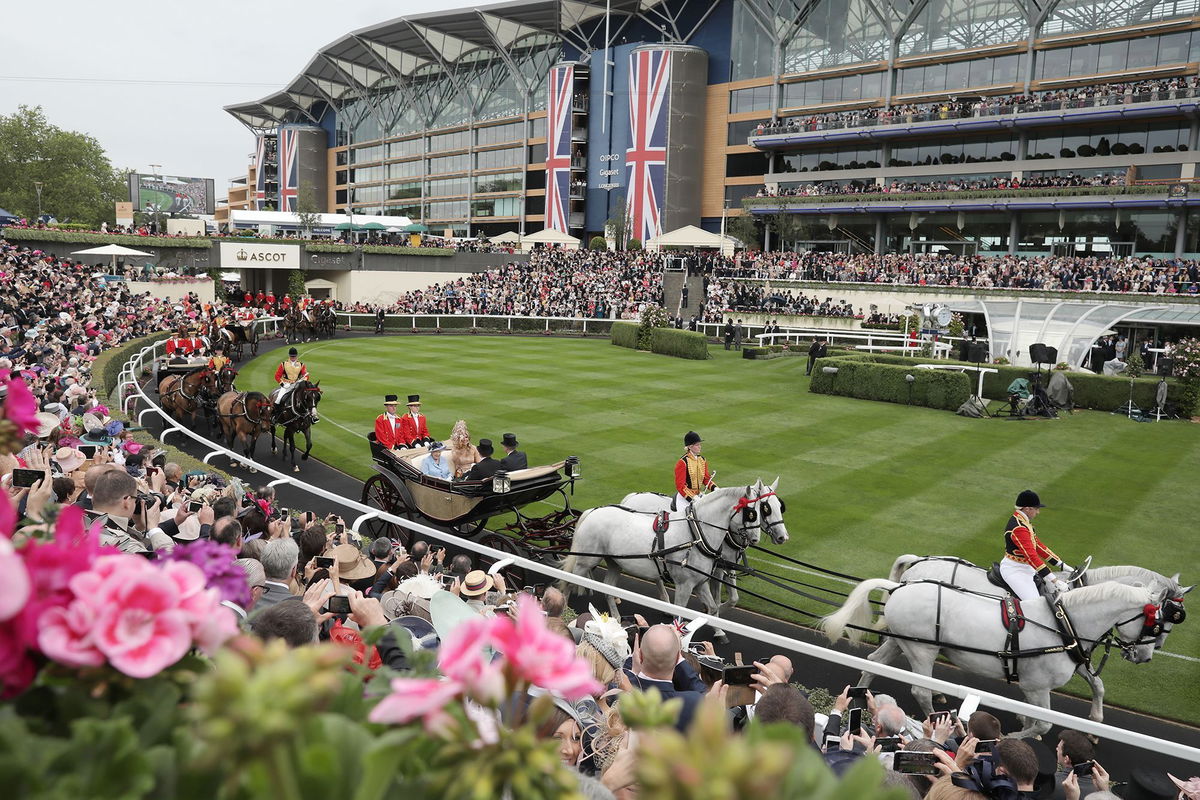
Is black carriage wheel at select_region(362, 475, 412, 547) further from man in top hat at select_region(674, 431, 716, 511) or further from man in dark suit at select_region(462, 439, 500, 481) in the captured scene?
man in top hat at select_region(674, 431, 716, 511)

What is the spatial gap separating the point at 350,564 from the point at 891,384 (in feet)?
64.3

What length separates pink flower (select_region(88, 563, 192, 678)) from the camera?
1301mm

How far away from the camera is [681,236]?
52031mm

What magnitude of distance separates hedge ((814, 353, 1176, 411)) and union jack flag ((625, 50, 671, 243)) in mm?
43683

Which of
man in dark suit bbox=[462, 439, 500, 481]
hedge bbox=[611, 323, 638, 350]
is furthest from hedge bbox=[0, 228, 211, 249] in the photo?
man in dark suit bbox=[462, 439, 500, 481]

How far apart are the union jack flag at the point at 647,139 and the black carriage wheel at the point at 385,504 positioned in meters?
55.5

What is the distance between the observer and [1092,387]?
901 inches

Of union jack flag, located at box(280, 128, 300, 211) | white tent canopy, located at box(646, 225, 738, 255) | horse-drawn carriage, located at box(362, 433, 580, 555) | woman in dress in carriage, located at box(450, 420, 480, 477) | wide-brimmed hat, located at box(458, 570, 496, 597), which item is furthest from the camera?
union jack flag, located at box(280, 128, 300, 211)

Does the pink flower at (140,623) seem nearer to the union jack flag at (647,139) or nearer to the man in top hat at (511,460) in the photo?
the man in top hat at (511,460)

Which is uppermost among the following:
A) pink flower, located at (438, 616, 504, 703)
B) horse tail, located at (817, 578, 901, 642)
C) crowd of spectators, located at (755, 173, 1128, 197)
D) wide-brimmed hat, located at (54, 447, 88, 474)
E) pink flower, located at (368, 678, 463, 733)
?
crowd of spectators, located at (755, 173, 1128, 197)

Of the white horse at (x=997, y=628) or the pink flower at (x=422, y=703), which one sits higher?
the pink flower at (x=422, y=703)

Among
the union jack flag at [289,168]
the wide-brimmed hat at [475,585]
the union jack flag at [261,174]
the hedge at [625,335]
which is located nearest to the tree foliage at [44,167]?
the union jack flag at [289,168]

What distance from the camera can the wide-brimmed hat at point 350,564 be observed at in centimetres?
693

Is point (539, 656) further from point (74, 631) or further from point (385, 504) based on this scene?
point (385, 504)
